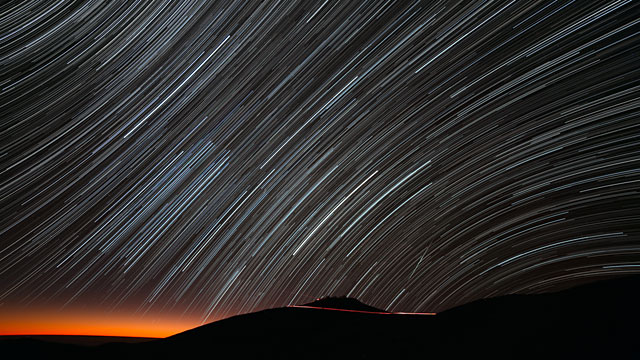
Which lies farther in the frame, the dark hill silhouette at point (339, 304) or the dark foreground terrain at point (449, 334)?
the dark hill silhouette at point (339, 304)

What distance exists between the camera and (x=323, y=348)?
24.4ft

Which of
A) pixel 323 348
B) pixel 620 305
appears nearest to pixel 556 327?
pixel 620 305

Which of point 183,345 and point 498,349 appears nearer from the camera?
point 498,349

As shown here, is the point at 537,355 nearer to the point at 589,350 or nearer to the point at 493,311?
the point at 589,350

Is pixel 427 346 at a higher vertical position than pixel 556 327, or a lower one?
lower

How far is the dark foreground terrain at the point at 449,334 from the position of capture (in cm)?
489

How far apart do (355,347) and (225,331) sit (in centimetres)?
507

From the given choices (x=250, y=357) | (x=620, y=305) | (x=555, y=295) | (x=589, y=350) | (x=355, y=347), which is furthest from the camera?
(x=250, y=357)

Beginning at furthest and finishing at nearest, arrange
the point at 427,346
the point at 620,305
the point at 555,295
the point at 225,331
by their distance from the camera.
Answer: the point at 225,331
the point at 555,295
the point at 427,346
the point at 620,305

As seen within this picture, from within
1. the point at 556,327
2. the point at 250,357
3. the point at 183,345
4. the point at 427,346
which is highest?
the point at 556,327

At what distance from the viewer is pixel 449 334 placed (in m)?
6.34

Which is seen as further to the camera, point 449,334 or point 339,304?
point 339,304

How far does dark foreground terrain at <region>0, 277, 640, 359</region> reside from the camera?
4.89 metres

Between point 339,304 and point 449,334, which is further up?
point 339,304
